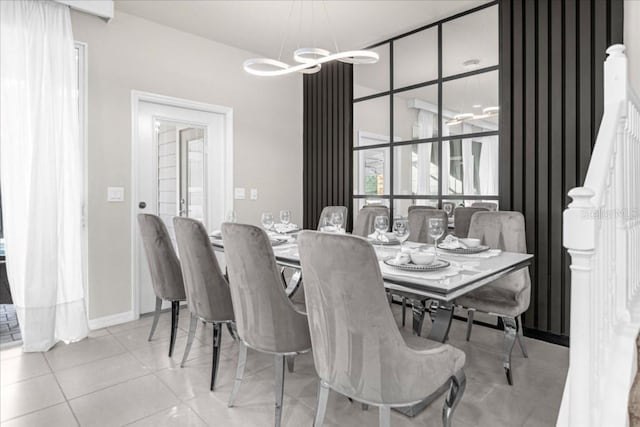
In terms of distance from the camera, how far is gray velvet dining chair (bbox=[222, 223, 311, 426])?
1584 millimetres

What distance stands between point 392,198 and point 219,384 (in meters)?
2.37

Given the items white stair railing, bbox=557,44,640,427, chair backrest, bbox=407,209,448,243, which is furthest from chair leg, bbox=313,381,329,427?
chair backrest, bbox=407,209,448,243

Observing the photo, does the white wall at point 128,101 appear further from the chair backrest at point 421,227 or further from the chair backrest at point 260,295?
the chair backrest at point 260,295

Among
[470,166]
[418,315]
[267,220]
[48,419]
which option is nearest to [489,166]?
[470,166]

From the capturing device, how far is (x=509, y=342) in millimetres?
2160

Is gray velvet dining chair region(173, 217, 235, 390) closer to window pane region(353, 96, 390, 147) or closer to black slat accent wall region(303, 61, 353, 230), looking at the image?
black slat accent wall region(303, 61, 353, 230)

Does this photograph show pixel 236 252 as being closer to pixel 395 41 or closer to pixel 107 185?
pixel 107 185

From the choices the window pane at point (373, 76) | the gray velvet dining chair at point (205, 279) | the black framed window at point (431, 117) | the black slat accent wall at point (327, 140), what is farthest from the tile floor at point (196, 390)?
the window pane at point (373, 76)

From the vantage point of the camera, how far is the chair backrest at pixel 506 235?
2.27 metres

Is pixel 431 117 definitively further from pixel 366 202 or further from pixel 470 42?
pixel 366 202

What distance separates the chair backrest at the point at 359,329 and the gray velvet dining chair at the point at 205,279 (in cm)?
87

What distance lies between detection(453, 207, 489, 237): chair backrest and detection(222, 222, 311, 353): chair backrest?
196 centimetres

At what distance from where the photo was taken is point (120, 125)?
3.20 m

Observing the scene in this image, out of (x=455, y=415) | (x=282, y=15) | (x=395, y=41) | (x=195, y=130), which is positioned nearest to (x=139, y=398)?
(x=455, y=415)
